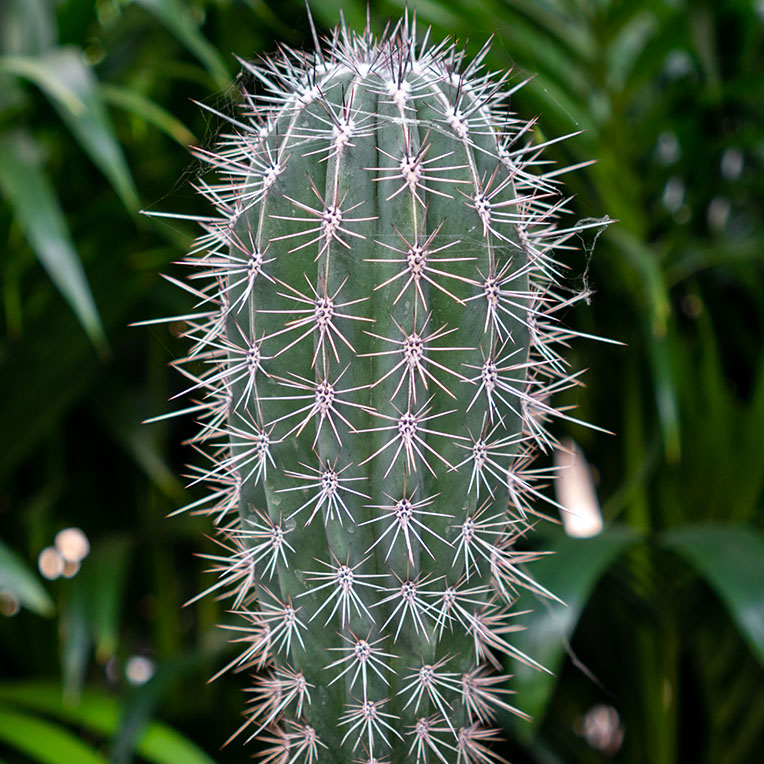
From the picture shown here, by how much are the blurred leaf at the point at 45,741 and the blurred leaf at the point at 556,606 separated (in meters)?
0.49

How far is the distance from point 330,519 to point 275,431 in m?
0.06

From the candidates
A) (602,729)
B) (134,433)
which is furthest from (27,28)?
(602,729)

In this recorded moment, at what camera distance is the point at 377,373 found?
417 mm

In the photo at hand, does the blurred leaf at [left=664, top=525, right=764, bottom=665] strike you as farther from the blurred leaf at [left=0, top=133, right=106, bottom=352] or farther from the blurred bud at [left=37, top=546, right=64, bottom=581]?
the blurred bud at [left=37, top=546, right=64, bottom=581]

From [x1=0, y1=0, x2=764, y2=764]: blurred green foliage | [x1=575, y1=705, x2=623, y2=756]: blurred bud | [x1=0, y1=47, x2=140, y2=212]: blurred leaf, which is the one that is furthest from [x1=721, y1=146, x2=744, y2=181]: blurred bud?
[x1=0, y1=47, x2=140, y2=212]: blurred leaf

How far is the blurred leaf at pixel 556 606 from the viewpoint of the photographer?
0.76m

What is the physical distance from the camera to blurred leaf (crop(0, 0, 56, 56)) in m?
1.02

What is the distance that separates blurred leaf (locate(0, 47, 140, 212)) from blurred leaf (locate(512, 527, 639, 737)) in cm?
61

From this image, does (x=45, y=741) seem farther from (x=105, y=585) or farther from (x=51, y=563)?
(x=51, y=563)

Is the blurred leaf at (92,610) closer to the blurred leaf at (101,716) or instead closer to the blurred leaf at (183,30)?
the blurred leaf at (101,716)

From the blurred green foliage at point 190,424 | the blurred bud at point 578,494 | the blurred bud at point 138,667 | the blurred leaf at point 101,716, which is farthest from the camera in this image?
the blurred bud at point 138,667

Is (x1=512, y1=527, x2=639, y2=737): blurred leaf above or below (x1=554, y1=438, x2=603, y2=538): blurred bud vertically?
above

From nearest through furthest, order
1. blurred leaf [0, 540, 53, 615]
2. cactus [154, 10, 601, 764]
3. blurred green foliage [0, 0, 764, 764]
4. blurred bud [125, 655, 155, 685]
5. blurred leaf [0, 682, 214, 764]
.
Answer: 1. cactus [154, 10, 601, 764]
2. blurred leaf [0, 540, 53, 615]
3. blurred leaf [0, 682, 214, 764]
4. blurred green foliage [0, 0, 764, 764]
5. blurred bud [125, 655, 155, 685]

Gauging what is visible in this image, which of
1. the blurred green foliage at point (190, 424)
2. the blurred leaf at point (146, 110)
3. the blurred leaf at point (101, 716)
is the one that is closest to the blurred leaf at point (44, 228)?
the blurred green foliage at point (190, 424)
